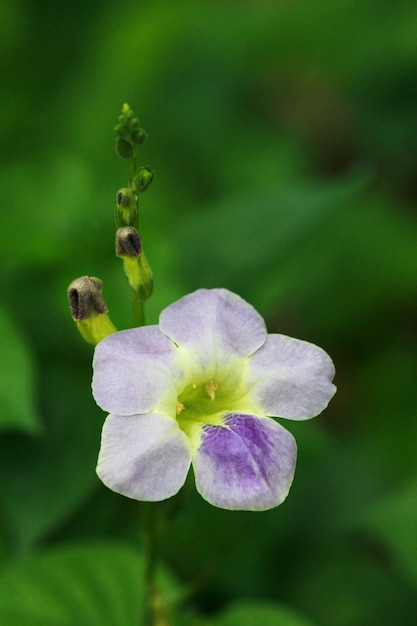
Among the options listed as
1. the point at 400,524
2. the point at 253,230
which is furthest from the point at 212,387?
the point at 253,230

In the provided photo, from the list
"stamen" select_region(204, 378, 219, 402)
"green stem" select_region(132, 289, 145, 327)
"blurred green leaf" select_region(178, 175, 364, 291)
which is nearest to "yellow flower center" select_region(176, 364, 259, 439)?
"stamen" select_region(204, 378, 219, 402)

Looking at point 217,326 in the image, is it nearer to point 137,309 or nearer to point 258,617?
point 137,309

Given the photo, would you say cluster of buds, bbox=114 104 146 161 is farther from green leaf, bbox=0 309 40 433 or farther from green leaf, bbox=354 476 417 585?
green leaf, bbox=354 476 417 585

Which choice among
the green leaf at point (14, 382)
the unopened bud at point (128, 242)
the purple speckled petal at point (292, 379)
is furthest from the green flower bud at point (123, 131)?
the green leaf at point (14, 382)

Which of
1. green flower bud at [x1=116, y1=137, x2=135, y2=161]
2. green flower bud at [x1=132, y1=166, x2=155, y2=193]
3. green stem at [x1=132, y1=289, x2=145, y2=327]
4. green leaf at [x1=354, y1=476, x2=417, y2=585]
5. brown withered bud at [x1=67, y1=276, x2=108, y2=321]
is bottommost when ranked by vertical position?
green leaf at [x1=354, y1=476, x2=417, y2=585]

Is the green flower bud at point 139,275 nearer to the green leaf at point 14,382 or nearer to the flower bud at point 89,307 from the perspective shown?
the flower bud at point 89,307

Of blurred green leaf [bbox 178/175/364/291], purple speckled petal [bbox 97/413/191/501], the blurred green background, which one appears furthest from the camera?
blurred green leaf [bbox 178/175/364/291]
